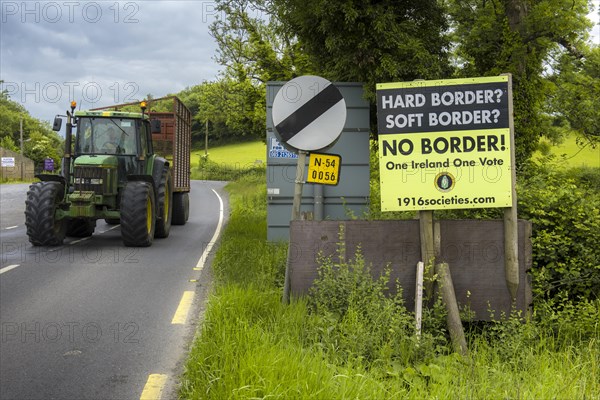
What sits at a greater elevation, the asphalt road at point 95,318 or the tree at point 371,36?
the tree at point 371,36

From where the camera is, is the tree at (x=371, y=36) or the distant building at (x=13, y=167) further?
the distant building at (x=13, y=167)

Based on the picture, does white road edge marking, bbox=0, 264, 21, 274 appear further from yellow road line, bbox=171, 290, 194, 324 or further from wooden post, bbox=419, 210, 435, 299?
wooden post, bbox=419, 210, 435, 299

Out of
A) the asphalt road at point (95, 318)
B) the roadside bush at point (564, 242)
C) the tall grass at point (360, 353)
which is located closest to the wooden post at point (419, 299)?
the tall grass at point (360, 353)

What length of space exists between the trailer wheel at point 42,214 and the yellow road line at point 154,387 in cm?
762

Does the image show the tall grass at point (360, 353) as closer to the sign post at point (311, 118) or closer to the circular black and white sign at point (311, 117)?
the sign post at point (311, 118)

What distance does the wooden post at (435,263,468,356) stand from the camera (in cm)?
481

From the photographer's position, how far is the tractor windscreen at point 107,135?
1277 cm

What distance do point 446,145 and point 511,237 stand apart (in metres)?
1.02

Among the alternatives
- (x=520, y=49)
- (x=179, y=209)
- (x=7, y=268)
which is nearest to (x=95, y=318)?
(x=7, y=268)

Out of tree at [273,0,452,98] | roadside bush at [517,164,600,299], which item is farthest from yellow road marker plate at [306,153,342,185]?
tree at [273,0,452,98]

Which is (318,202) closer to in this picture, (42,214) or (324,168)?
(324,168)

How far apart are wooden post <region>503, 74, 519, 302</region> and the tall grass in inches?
12.7

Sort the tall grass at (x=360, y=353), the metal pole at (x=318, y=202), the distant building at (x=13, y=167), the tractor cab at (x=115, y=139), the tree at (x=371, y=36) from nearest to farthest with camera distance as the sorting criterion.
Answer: the tall grass at (x=360, y=353)
the tree at (x=371, y=36)
the metal pole at (x=318, y=202)
the tractor cab at (x=115, y=139)
the distant building at (x=13, y=167)

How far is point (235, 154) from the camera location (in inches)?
2852
